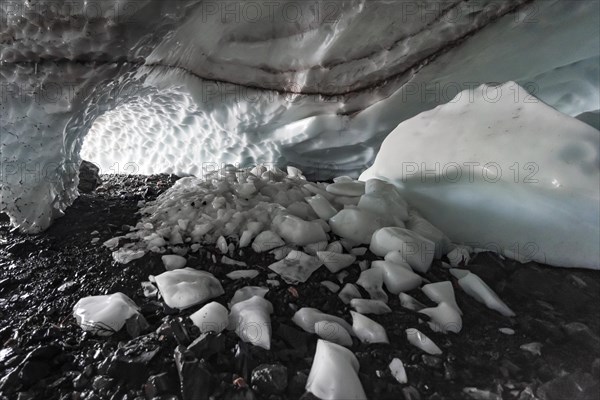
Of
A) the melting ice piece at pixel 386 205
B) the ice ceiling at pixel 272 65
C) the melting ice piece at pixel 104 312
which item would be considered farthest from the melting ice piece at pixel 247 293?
the ice ceiling at pixel 272 65

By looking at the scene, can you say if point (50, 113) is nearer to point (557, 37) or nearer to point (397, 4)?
point (397, 4)

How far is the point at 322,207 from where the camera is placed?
2.07 ft

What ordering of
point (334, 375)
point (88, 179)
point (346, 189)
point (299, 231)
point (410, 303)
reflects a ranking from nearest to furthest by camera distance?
point (334, 375) → point (410, 303) → point (299, 231) → point (346, 189) → point (88, 179)

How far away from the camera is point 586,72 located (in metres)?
0.66

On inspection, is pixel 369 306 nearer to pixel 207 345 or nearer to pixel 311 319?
pixel 311 319

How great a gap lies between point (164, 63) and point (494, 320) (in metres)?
0.66

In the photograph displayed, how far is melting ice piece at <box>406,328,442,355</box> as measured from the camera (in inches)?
15.8

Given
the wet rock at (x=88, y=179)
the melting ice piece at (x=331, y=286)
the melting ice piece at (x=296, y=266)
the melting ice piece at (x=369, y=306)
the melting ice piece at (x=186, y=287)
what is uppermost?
the wet rock at (x=88, y=179)

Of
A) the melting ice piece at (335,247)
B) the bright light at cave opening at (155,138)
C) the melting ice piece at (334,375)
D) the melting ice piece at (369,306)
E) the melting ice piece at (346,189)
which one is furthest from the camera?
the bright light at cave opening at (155,138)

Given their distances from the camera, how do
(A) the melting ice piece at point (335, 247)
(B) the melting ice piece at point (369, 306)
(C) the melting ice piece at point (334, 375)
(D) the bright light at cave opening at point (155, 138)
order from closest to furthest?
(C) the melting ice piece at point (334, 375)
(B) the melting ice piece at point (369, 306)
(A) the melting ice piece at point (335, 247)
(D) the bright light at cave opening at point (155, 138)

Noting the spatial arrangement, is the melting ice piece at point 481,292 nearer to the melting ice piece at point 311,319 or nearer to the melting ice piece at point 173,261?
the melting ice piece at point 311,319

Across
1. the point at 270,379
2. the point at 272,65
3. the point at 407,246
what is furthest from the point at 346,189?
the point at 270,379

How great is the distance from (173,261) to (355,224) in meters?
0.25

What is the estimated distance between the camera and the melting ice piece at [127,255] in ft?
1.80
